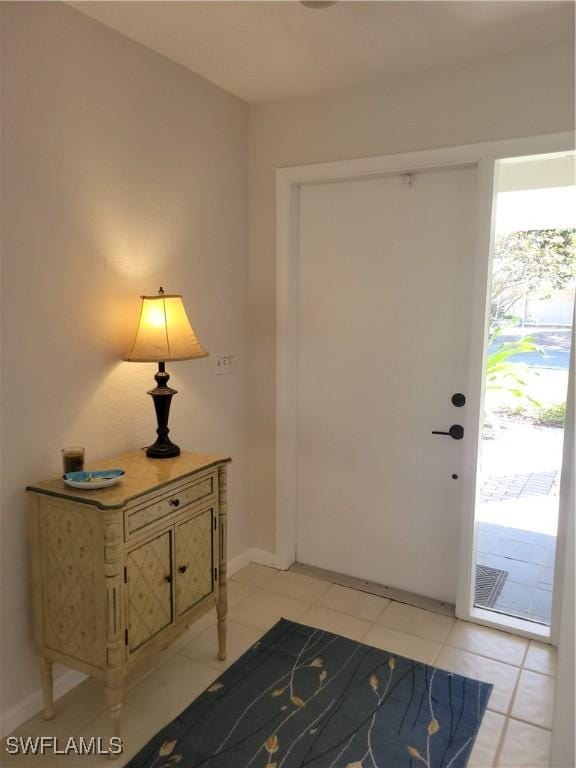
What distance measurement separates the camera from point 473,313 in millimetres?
2607

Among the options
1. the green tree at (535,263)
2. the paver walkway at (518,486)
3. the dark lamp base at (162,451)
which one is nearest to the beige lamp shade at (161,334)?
the dark lamp base at (162,451)

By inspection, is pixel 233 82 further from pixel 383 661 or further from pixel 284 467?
pixel 383 661

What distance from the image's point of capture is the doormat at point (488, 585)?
115 inches

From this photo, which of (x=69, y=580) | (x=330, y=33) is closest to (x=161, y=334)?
(x=69, y=580)

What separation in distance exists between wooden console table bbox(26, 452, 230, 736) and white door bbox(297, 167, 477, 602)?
3.55 feet

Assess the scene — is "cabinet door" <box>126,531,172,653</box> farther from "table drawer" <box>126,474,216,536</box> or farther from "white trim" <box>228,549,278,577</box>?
"white trim" <box>228,549,278,577</box>

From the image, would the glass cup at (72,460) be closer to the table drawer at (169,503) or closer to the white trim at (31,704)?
the table drawer at (169,503)

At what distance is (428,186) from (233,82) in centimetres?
107

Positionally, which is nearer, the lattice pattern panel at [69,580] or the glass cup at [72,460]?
the lattice pattern panel at [69,580]

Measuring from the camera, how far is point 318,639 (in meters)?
2.61

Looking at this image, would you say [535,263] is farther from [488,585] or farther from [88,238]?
[88,238]

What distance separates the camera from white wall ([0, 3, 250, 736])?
195 cm

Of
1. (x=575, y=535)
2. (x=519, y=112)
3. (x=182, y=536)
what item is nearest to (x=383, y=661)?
(x=182, y=536)

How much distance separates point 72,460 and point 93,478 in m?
0.14
